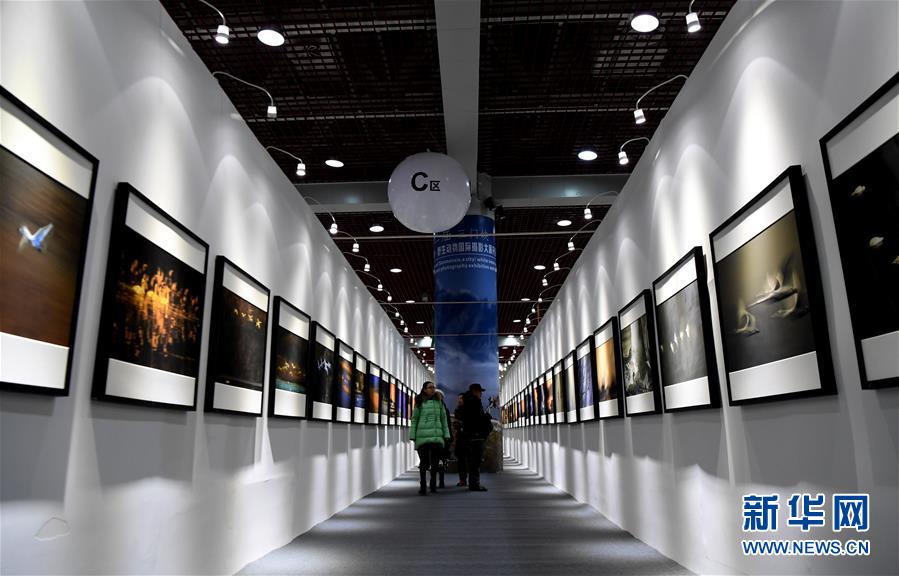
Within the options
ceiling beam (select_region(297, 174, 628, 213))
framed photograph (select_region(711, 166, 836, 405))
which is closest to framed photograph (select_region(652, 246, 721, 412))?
framed photograph (select_region(711, 166, 836, 405))

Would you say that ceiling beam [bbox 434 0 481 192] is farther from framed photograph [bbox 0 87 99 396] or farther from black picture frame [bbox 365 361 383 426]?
framed photograph [bbox 0 87 99 396]

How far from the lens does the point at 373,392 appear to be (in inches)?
408

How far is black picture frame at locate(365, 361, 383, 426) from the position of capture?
9.68 meters

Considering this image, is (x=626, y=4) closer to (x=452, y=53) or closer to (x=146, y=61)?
(x=452, y=53)

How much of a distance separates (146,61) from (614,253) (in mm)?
4523

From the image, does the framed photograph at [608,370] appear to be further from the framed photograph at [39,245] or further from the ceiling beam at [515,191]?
the framed photograph at [39,245]

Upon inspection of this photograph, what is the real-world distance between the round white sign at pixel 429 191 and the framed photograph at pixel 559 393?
13.3 feet

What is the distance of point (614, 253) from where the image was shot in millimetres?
6379

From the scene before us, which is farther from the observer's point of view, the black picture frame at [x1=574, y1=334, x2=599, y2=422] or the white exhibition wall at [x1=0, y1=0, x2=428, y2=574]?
the black picture frame at [x1=574, y1=334, x2=599, y2=422]

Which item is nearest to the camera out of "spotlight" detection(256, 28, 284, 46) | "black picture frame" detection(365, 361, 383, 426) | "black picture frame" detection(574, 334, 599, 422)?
"spotlight" detection(256, 28, 284, 46)

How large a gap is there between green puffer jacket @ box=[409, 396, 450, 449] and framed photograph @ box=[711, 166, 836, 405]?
20.2 feet

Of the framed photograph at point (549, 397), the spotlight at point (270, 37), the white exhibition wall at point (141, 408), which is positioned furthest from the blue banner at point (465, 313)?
the white exhibition wall at point (141, 408)

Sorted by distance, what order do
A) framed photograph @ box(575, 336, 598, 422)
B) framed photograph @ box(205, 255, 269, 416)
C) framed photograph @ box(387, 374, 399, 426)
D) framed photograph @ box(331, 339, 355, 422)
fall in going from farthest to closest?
framed photograph @ box(387, 374, 399, 426), framed photograph @ box(331, 339, 355, 422), framed photograph @ box(575, 336, 598, 422), framed photograph @ box(205, 255, 269, 416)

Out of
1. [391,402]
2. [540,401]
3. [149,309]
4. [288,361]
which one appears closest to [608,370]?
[288,361]
